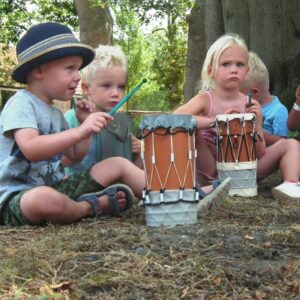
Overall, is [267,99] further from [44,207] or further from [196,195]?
[44,207]

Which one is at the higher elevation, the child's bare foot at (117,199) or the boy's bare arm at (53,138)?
the boy's bare arm at (53,138)

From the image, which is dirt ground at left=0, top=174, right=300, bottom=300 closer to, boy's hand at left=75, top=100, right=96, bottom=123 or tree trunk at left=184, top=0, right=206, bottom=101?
boy's hand at left=75, top=100, right=96, bottom=123

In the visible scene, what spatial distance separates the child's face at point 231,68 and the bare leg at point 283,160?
0.58m

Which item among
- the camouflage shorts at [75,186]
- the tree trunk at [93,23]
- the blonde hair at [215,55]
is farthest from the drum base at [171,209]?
the tree trunk at [93,23]

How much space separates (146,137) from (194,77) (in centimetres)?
769

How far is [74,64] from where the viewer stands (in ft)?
11.1

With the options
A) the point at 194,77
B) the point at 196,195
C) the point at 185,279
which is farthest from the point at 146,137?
the point at 194,77

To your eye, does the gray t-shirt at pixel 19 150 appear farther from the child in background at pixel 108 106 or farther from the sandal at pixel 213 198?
the sandal at pixel 213 198

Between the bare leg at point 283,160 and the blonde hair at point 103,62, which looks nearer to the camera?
the blonde hair at point 103,62

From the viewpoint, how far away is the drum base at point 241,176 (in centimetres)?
409

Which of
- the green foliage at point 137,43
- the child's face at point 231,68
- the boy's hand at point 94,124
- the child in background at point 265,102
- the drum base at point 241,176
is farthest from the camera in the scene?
the green foliage at point 137,43

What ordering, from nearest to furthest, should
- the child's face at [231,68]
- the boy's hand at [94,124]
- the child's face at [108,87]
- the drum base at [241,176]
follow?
the boy's hand at [94,124] → the child's face at [108,87] → the drum base at [241,176] → the child's face at [231,68]

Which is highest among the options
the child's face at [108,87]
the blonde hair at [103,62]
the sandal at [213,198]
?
the blonde hair at [103,62]

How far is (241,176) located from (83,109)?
123cm
